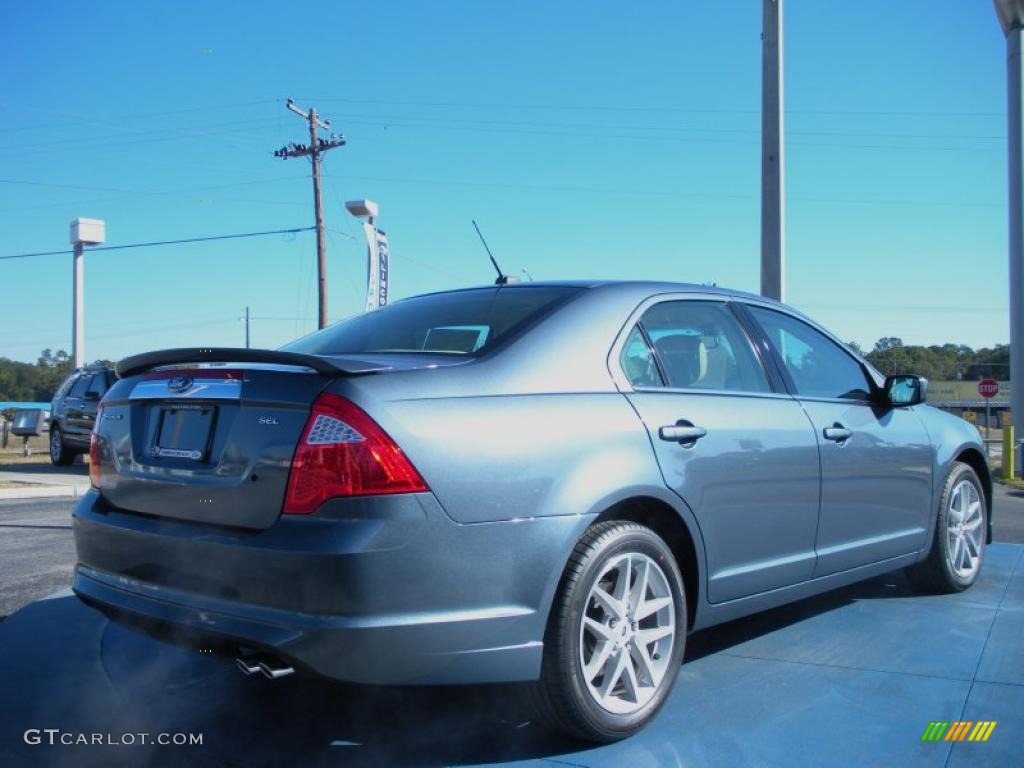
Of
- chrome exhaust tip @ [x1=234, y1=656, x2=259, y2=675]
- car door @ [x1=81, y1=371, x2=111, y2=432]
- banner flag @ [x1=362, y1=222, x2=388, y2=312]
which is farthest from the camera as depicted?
banner flag @ [x1=362, y1=222, x2=388, y2=312]

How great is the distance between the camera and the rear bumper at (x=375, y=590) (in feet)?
7.75

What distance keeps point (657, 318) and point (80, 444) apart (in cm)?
1498

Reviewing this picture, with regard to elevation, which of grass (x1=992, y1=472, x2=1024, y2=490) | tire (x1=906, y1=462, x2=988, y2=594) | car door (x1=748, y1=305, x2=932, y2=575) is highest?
car door (x1=748, y1=305, x2=932, y2=575)

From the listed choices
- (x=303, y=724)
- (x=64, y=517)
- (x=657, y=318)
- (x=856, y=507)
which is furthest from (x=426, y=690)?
(x=64, y=517)

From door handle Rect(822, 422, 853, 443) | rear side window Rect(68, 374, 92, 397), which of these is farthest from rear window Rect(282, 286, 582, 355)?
rear side window Rect(68, 374, 92, 397)

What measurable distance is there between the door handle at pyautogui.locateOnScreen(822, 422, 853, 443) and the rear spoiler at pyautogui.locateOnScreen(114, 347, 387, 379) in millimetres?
2133

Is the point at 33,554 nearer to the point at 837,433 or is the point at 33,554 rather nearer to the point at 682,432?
the point at 682,432

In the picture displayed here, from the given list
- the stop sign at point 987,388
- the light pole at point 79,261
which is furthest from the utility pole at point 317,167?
the stop sign at point 987,388

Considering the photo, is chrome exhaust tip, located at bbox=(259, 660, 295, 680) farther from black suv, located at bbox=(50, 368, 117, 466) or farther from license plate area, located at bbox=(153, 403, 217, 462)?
black suv, located at bbox=(50, 368, 117, 466)

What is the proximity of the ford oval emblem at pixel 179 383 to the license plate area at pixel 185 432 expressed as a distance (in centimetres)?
6

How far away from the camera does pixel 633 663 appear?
2.93m

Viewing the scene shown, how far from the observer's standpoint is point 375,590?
236 centimetres

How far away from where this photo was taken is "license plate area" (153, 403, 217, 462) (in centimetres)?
272

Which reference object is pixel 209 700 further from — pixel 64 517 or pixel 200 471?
pixel 64 517
